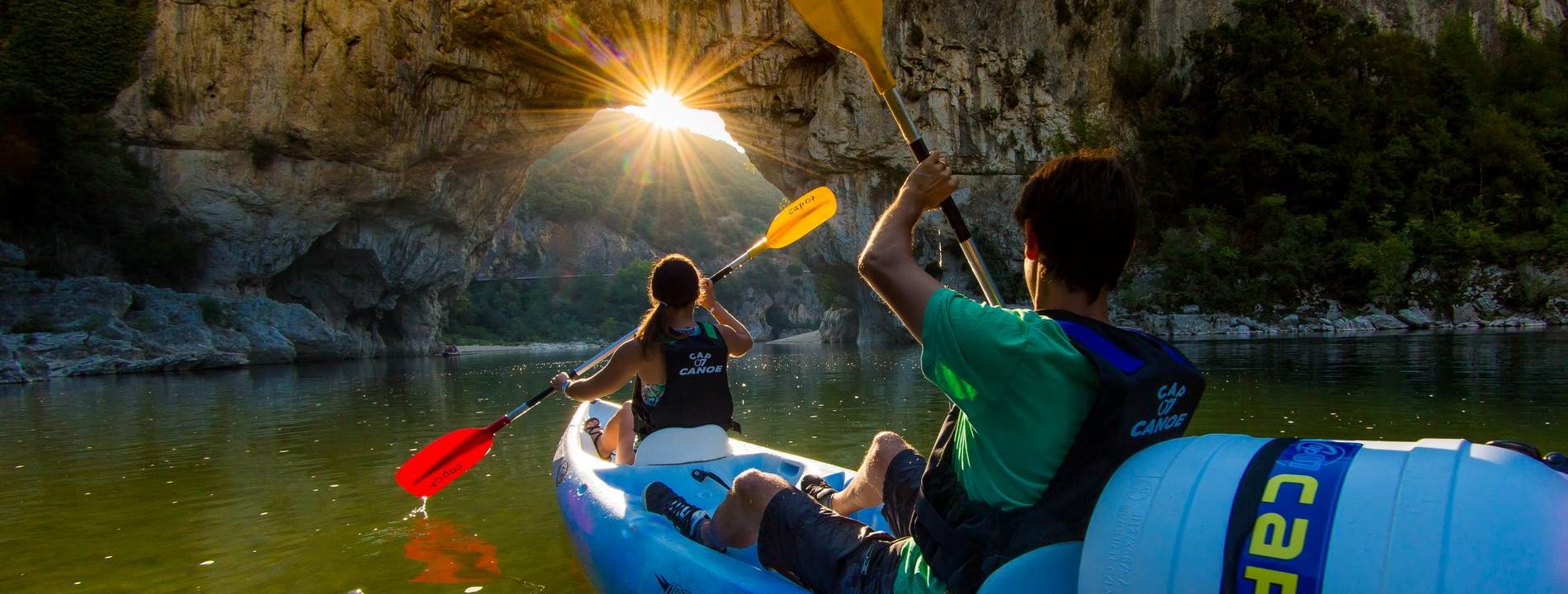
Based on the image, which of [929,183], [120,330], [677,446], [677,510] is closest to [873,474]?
[677,510]

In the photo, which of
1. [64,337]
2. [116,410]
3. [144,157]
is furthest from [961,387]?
[144,157]

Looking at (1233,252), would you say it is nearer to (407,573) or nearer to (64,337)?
(407,573)

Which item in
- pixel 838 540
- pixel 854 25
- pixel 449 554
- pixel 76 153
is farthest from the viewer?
pixel 76 153

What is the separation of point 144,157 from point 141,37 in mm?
2972

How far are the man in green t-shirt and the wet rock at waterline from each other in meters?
19.0

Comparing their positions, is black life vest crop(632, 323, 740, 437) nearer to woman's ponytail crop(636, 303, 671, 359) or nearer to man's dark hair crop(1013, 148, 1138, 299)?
woman's ponytail crop(636, 303, 671, 359)

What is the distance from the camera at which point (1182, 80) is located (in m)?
24.8

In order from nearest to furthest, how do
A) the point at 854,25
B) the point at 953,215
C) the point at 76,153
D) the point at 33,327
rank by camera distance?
the point at 953,215 < the point at 854,25 < the point at 33,327 < the point at 76,153

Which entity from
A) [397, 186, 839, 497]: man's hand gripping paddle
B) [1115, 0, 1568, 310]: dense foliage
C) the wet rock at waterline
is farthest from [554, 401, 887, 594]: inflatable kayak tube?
[1115, 0, 1568, 310]: dense foliage

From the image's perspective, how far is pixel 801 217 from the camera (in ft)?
14.8

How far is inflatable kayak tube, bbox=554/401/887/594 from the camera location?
2.27 meters

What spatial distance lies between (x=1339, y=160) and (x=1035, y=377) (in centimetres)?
2594

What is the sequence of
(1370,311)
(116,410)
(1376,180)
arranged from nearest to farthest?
(116,410) < (1370,311) < (1376,180)

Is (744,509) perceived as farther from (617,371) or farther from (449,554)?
(449,554)
